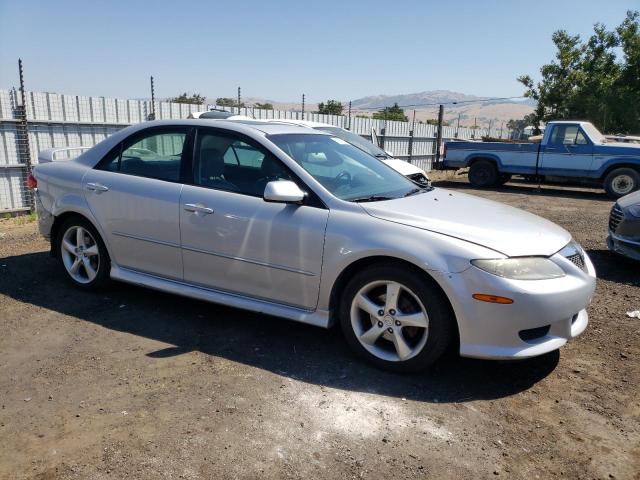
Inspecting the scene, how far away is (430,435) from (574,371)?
1433mm

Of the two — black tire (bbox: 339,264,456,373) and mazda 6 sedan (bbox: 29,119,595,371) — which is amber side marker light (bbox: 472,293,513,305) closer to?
mazda 6 sedan (bbox: 29,119,595,371)

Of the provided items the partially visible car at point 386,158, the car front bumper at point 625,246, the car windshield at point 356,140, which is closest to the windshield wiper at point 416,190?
the car front bumper at point 625,246

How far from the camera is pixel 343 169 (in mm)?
4195

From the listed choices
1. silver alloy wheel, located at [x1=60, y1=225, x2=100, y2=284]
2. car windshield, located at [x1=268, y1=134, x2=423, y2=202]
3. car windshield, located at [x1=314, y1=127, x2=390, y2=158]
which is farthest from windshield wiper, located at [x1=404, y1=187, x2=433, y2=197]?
car windshield, located at [x1=314, y1=127, x2=390, y2=158]

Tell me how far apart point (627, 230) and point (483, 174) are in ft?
32.6

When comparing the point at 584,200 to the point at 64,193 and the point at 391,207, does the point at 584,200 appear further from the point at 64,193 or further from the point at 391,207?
the point at 64,193

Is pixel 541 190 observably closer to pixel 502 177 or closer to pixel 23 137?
pixel 502 177

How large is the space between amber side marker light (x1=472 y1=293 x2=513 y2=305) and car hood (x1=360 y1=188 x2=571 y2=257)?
29cm

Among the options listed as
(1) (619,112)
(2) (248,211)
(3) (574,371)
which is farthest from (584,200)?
(1) (619,112)

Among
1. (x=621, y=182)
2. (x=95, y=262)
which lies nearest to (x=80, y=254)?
(x=95, y=262)

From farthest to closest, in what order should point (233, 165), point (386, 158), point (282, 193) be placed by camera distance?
point (386, 158), point (233, 165), point (282, 193)

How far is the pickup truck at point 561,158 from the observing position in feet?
44.1

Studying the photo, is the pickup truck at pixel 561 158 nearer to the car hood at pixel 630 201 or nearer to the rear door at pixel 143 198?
the car hood at pixel 630 201

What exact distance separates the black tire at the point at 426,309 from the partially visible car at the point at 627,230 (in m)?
3.82
